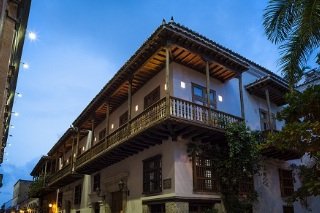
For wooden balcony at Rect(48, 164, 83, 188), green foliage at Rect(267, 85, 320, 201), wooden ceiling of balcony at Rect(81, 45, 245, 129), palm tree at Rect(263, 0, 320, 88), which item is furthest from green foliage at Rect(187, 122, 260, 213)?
wooden balcony at Rect(48, 164, 83, 188)

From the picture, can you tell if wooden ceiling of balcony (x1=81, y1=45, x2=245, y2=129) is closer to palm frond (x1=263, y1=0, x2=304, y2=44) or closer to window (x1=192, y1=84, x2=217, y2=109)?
window (x1=192, y1=84, x2=217, y2=109)

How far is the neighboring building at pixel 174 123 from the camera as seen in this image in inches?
571

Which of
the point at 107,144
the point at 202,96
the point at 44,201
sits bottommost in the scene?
the point at 44,201

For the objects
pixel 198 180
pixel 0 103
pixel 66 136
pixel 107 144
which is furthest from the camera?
pixel 66 136

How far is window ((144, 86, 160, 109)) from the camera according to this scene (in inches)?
688

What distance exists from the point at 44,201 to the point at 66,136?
570 inches

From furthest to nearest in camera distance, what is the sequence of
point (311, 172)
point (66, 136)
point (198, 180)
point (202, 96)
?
point (66, 136) → point (202, 96) → point (198, 180) → point (311, 172)

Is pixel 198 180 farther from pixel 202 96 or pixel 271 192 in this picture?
pixel 271 192

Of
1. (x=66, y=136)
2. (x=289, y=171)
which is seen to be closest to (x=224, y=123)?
(x=289, y=171)

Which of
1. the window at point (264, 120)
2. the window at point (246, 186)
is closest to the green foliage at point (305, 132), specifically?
the window at point (246, 186)

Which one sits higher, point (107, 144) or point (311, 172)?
point (107, 144)

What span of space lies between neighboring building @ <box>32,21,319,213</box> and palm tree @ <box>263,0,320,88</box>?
5260mm

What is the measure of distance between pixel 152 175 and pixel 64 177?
44.4 feet

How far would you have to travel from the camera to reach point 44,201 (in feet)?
128
